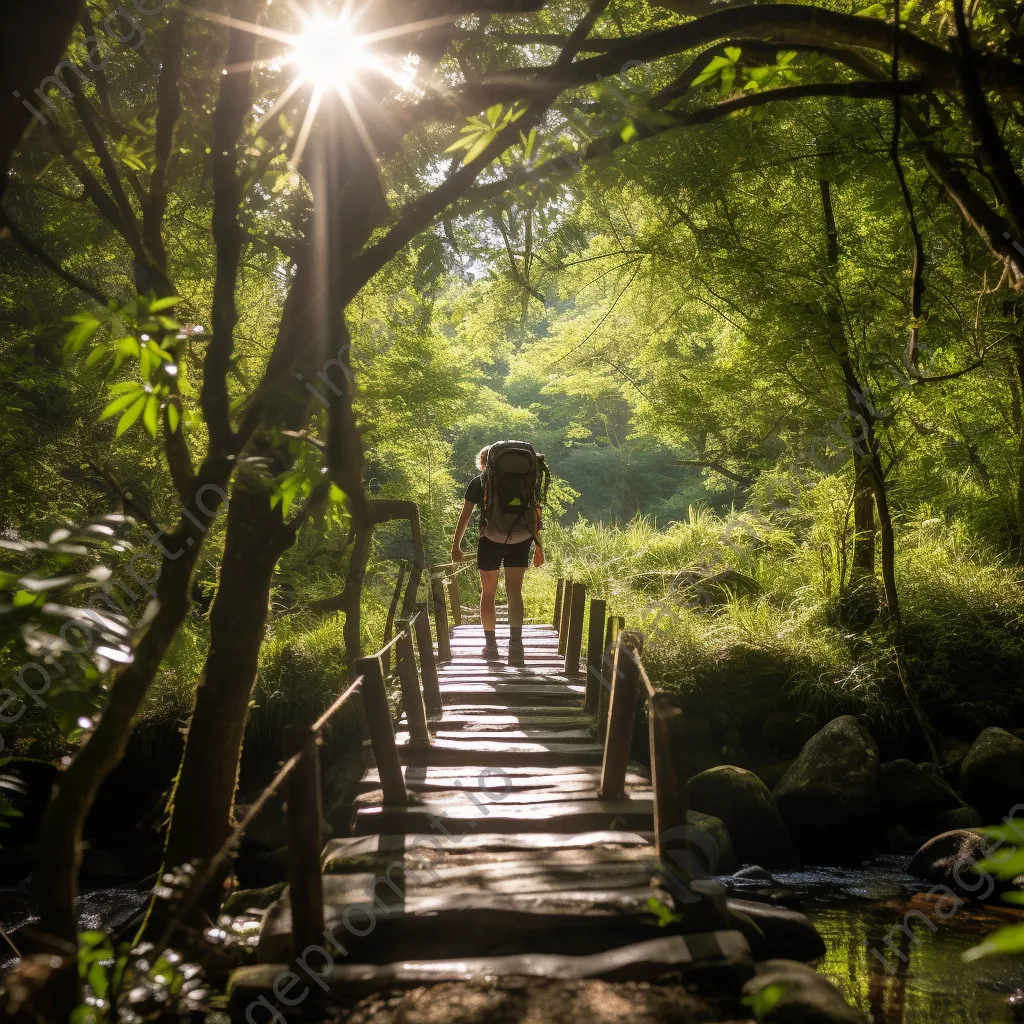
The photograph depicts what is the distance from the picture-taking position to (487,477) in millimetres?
7281

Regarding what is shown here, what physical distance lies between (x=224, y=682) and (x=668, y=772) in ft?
7.08

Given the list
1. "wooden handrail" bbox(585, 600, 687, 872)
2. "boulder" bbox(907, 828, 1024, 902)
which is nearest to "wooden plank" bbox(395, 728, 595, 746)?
"wooden handrail" bbox(585, 600, 687, 872)

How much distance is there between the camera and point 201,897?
12.0 ft

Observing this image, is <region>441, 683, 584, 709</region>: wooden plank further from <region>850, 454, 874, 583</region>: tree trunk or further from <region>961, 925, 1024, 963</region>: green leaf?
<region>961, 925, 1024, 963</region>: green leaf

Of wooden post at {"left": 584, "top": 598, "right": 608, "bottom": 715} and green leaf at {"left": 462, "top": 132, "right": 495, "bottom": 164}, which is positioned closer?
green leaf at {"left": 462, "top": 132, "right": 495, "bottom": 164}

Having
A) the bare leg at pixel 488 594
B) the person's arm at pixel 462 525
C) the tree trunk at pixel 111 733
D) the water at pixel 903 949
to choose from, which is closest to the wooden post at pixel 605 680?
the bare leg at pixel 488 594

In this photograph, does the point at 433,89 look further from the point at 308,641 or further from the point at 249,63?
the point at 308,641

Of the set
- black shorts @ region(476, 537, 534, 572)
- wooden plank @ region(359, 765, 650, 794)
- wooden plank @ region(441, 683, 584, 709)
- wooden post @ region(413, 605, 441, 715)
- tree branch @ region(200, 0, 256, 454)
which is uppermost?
tree branch @ region(200, 0, 256, 454)

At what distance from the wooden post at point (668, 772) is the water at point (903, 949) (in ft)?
5.32

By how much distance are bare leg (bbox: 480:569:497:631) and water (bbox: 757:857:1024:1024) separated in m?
3.58

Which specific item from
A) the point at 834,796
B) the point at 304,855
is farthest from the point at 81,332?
the point at 834,796

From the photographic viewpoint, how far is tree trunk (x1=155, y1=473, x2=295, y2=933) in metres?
3.81

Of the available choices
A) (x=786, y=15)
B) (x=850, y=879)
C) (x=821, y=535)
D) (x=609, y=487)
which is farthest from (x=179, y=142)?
(x=609, y=487)

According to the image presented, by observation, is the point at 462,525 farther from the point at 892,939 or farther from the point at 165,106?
the point at 165,106
